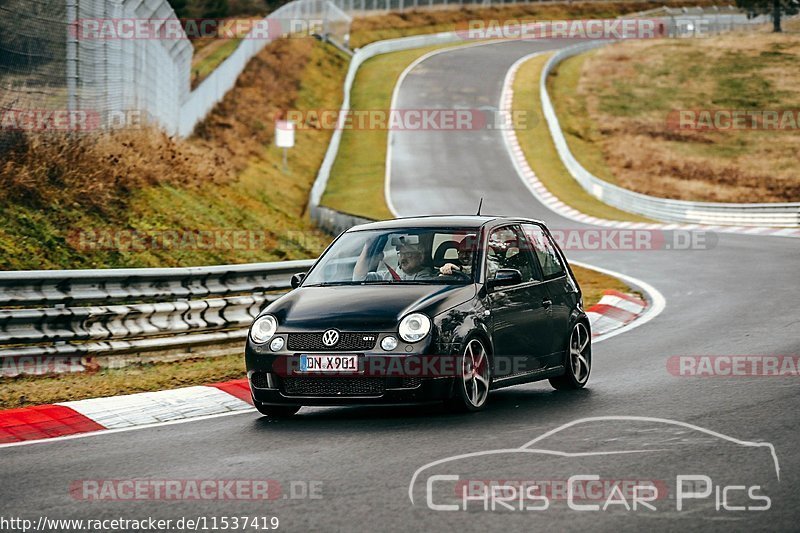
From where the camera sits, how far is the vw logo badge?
9.12 metres

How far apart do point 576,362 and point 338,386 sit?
113 inches

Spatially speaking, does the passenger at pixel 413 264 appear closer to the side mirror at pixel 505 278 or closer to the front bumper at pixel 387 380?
the side mirror at pixel 505 278

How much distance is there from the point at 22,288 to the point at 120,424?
8.94 ft

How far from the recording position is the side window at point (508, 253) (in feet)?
34.3

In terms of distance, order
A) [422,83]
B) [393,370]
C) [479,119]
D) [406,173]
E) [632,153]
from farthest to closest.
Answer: [422,83] < [479,119] < [632,153] < [406,173] < [393,370]

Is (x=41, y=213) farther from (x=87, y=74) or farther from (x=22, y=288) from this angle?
(x=22, y=288)

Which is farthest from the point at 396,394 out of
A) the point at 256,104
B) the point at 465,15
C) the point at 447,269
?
the point at 465,15

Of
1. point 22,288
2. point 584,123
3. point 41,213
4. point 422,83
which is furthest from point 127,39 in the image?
point 422,83

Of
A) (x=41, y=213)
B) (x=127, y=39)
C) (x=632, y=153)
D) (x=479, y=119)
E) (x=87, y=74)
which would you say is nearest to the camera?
(x=41, y=213)

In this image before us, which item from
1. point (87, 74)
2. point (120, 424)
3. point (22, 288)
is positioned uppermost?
point (87, 74)

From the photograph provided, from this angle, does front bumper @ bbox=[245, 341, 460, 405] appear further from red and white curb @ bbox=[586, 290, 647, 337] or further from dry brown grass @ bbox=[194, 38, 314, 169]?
dry brown grass @ bbox=[194, 38, 314, 169]

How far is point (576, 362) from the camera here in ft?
36.5

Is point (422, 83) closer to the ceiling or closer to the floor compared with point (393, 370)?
closer to the ceiling

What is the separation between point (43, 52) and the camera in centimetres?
1733
